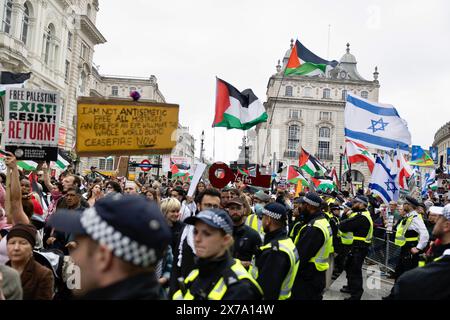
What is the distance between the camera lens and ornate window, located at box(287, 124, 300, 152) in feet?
277

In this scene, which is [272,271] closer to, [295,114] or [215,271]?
[215,271]

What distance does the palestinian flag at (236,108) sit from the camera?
36.7ft

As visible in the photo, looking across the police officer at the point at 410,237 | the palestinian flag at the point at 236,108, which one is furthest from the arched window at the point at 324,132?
the police officer at the point at 410,237

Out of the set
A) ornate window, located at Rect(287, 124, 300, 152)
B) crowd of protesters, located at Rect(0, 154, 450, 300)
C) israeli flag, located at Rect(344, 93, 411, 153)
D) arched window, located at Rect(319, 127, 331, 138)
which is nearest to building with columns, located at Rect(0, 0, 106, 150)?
israeli flag, located at Rect(344, 93, 411, 153)

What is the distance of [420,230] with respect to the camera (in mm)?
9500

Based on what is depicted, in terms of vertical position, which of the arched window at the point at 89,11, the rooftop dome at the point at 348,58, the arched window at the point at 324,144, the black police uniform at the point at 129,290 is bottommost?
the black police uniform at the point at 129,290

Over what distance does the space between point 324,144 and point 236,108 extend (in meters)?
76.0

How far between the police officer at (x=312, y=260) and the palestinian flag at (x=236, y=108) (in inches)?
219

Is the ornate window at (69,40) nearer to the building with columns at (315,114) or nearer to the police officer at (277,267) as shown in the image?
the police officer at (277,267)

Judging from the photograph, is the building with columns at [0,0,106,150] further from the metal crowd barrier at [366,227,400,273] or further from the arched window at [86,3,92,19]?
the metal crowd barrier at [366,227,400,273]

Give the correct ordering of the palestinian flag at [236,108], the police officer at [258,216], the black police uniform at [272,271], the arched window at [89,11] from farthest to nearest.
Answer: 1. the arched window at [89,11]
2. the palestinian flag at [236,108]
3. the police officer at [258,216]
4. the black police uniform at [272,271]

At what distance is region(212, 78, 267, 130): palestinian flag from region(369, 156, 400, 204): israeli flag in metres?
3.45
